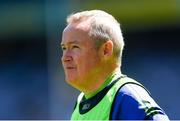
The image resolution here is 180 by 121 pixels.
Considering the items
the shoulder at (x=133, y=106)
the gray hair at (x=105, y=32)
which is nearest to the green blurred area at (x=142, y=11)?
the gray hair at (x=105, y=32)

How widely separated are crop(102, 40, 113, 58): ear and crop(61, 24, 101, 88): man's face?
0.07ft

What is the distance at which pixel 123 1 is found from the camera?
530 centimetres

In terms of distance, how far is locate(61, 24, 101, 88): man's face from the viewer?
6.23ft

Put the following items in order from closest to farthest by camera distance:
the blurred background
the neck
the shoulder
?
1. the shoulder
2. the neck
3. the blurred background

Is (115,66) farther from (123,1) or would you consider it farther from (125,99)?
(123,1)

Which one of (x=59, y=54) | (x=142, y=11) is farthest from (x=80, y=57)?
(x=142, y=11)

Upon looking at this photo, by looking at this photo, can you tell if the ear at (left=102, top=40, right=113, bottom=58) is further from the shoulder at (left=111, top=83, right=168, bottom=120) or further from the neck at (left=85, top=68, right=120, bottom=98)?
the shoulder at (left=111, top=83, right=168, bottom=120)

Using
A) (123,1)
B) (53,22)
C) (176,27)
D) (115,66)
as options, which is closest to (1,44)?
(53,22)

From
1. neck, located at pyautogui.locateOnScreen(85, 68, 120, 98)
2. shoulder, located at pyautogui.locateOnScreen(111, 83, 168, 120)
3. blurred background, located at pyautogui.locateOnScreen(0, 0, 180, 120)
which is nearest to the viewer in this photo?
shoulder, located at pyautogui.locateOnScreen(111, 83, 168, 120)

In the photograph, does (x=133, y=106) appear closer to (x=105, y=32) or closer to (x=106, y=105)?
(x=106, y=105)

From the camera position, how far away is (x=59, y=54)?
4883 millimetres

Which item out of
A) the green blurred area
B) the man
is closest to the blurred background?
the green blurred area

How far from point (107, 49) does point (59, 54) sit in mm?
2997

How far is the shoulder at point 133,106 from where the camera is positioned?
172 cm
